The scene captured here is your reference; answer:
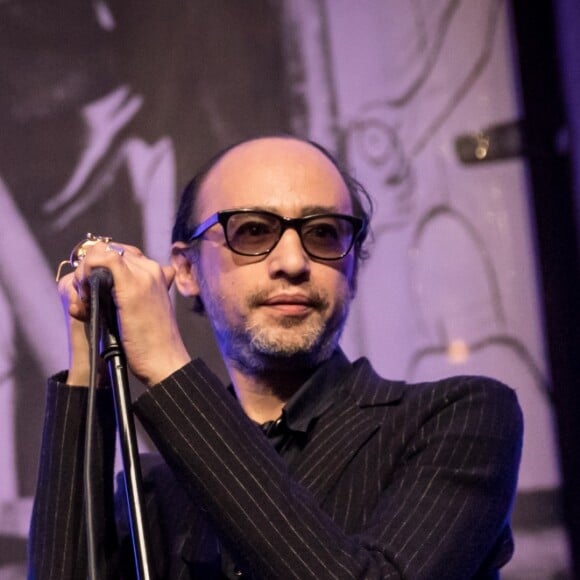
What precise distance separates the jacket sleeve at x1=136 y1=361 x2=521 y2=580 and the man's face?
1.19 feet

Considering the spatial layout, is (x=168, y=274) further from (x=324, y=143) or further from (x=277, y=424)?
(x=324, y=143)

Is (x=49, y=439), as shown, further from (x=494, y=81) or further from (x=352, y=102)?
(x=494, y=81)

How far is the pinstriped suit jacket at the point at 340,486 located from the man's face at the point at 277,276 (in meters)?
0.13

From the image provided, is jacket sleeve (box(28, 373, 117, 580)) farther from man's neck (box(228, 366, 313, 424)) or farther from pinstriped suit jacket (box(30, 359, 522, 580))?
man's neck (box(228, 366, 313, 424))

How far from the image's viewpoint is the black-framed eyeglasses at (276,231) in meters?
1.37

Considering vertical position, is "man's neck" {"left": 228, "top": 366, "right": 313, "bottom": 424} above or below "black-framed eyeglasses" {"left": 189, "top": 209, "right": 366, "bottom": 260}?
below

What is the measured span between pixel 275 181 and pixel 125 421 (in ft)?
2.29

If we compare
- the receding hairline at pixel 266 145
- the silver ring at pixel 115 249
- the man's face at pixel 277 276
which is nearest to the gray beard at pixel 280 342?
the man's face at pixel 277 276

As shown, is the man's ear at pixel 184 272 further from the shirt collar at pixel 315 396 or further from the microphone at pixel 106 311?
the microphone at pixel 106 311

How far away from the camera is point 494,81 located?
2.05m

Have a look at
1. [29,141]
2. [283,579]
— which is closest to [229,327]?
[283,579]

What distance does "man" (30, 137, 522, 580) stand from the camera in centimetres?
97

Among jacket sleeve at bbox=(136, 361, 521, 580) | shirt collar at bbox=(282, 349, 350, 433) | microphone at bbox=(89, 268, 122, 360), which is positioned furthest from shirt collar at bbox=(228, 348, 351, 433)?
microphone at bbox=(89, 268, 122, 360)

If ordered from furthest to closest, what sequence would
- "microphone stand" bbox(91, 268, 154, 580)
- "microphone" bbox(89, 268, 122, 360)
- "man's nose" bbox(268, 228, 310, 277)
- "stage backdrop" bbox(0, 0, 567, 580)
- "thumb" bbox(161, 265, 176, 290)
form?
"stage backdrop" bbox(0, 0, 567, 580) < "man's nose" bbox(268, 228, 310, 277) < "thumb" bbox(161, 265, 176, 290) < "microphone" bbox(89, 268, 122, 360) < "microphone stand" bbox(91, 268, 154, 580)
